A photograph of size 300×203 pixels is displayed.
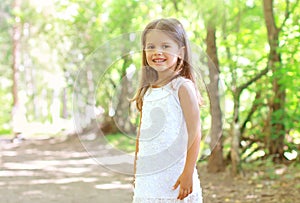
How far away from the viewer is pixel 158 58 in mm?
2189

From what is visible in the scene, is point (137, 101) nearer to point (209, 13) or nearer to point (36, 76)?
point (209, 13)

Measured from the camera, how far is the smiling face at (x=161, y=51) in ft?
7.18

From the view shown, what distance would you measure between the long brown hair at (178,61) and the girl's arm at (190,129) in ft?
0.43

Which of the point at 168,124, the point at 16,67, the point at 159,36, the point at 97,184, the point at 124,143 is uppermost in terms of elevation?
the point at 16,67

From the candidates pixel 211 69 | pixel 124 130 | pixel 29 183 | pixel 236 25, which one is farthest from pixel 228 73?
pixel 124 130

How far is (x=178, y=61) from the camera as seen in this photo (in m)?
2.28

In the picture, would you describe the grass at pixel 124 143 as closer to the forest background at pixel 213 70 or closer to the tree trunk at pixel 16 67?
the forest background at pixel 213 70

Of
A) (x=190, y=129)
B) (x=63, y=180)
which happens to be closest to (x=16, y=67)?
(x=63, y=180)

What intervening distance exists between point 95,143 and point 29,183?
5112 mm

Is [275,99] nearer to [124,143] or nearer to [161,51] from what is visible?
[124,143]

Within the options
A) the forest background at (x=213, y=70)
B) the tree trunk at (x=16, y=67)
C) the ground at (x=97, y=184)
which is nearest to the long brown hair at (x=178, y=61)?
the forest background at (x=213, y=70)

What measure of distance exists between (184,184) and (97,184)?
17.0 feet

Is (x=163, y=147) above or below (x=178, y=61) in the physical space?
below

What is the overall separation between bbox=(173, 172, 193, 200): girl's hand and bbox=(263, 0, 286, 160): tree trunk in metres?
4.57
